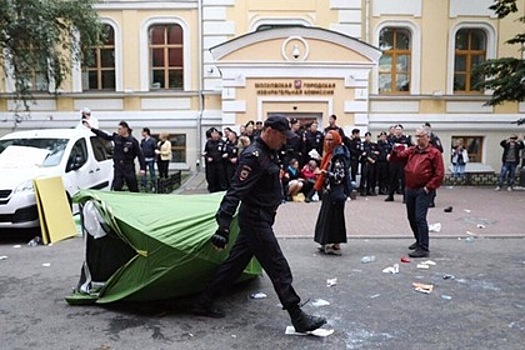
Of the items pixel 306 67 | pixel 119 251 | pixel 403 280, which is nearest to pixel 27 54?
pixel 306 67

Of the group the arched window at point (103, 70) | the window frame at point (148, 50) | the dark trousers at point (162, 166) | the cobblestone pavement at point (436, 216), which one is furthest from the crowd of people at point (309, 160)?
the arched window at point (103, 70)

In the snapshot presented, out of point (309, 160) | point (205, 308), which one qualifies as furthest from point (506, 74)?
point (205, 308)

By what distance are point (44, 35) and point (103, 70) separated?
6.43 m

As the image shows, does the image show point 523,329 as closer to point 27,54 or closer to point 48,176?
point 48,176

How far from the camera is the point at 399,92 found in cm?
2111

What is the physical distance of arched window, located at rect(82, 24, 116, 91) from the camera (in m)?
20.6

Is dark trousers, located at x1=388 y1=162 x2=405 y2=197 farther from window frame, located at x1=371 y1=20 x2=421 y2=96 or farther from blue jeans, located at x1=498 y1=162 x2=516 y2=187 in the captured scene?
window frame, located at x1=371 y1=20 x2=421 y2=96

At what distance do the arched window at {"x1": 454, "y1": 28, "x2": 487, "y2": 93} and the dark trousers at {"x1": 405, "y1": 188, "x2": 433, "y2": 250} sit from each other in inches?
571

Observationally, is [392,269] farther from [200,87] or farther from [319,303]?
[200,87]

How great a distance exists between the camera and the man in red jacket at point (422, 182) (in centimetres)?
792

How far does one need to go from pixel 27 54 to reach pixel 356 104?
33.3 ft

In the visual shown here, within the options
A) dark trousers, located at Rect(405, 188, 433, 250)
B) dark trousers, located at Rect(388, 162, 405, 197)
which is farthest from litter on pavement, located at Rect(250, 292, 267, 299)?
dark trousers, located at Rect(388, 162, 405, 197)

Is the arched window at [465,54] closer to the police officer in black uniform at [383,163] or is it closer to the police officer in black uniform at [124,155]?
the police officer in black uniform at [383,163]

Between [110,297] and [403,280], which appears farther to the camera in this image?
[403,280]
